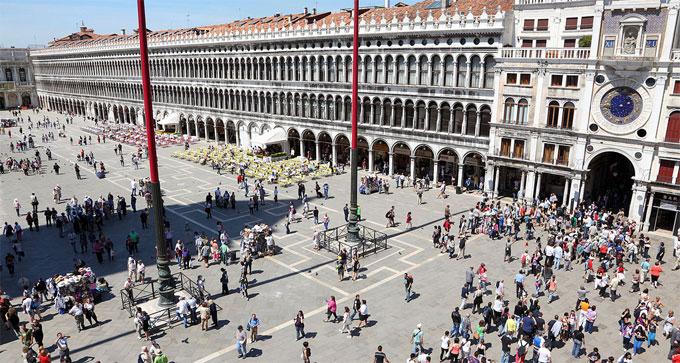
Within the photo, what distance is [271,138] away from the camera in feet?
187

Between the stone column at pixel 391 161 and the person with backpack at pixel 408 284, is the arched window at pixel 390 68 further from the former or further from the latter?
the person with backpack at pixel 408 284

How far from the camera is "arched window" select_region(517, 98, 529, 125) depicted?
1483 inches

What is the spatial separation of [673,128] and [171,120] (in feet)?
221

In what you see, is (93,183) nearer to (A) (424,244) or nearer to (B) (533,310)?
(A) (424,244)

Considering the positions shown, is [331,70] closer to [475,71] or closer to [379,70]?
[379,70]

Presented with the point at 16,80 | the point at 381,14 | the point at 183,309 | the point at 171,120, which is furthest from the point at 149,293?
the point at 16,80

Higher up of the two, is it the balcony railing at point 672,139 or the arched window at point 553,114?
the arched window at point 553,114

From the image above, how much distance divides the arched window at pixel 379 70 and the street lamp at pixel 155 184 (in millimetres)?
29960

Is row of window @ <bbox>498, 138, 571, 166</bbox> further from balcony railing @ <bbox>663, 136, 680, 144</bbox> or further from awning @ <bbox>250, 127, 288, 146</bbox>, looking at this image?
awning @ <bbox>250, 127, 288, 146</bbox>

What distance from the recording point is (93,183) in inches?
1843

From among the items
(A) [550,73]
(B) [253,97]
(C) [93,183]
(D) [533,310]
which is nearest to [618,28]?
(A) [550,73]

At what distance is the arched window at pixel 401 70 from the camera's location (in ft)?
150

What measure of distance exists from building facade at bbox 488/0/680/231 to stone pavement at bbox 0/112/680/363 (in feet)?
15.5

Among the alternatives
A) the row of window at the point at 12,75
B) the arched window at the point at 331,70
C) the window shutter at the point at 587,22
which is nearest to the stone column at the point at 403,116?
the arched window at the point at 331,70
